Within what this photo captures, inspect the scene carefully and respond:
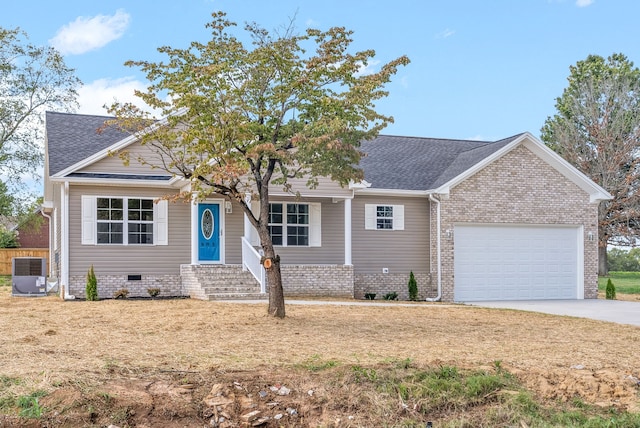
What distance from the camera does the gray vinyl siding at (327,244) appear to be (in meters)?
21.5

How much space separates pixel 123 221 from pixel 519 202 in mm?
11581

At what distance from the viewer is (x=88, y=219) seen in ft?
64.2

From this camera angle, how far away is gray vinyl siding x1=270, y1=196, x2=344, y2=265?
21469 millimetres

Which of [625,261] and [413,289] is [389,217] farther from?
[625,261]

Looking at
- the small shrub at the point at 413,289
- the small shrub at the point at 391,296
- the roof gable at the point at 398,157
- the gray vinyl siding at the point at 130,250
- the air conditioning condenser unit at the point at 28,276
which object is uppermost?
the roof gable at the point at 398,157

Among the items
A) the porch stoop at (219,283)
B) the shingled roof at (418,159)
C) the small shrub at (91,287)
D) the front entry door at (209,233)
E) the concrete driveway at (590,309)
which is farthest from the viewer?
the shingled roof at (418,159)

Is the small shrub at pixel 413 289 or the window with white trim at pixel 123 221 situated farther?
the small shrub at pixel 413 289

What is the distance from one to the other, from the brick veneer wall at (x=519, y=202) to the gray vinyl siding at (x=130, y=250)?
24.7 feet

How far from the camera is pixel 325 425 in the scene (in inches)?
280

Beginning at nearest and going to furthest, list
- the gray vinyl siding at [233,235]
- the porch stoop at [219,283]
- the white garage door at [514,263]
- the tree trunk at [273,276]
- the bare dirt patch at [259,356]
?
the bare dirt patch at [259,356] < the tree trunk at [273,276] < the porch stoop at [219,283] < the gray vinyl siding at [233,235] < the white garage door at [514,263]

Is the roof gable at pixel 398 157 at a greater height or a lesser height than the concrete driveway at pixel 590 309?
greater

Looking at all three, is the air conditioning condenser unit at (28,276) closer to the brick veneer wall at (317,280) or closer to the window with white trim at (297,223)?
the window with white trim at (297,223)

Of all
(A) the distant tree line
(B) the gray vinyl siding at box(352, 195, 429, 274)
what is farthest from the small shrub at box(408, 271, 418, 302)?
(A) the distant tree line

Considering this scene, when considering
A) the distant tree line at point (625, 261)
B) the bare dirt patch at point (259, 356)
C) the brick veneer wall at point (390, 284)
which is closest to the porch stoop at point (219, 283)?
the bare dirt patch at point (259, 356)
